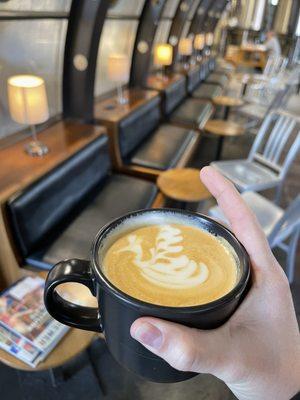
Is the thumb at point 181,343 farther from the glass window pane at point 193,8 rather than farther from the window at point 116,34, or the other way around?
the glass window pane at point 193,8

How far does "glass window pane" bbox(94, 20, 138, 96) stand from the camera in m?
3.92

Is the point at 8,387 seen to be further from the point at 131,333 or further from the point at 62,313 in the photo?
the point at 131,333

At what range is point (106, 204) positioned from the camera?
2508 millimetres

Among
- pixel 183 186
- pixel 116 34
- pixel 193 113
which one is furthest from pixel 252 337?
pixel 193 113

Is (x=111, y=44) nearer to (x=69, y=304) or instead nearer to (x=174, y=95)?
(x=174, y=95)

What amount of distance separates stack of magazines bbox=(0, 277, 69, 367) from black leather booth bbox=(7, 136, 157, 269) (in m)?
0.37

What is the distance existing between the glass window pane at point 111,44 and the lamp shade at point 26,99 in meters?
1.92

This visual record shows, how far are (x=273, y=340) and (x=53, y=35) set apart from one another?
9.76 ft

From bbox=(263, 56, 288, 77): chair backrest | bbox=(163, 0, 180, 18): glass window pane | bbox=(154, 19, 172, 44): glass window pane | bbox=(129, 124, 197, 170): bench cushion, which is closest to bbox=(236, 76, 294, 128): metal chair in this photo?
bbox=(263, 56, 288, 77): chair backrest

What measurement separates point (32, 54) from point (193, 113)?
134 inches

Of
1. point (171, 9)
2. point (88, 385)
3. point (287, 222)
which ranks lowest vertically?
point (88, 385)

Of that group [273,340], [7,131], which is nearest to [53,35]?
[7,131]

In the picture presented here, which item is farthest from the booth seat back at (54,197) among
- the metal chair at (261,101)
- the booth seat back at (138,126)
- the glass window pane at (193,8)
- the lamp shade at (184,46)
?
the glass window pane at (193,8)

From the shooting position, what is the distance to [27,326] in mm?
1428
